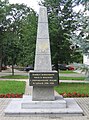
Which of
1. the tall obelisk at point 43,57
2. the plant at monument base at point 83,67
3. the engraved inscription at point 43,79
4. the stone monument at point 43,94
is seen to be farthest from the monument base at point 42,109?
the plant at monument base at point 83,67

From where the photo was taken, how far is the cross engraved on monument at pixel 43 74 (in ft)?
38.3

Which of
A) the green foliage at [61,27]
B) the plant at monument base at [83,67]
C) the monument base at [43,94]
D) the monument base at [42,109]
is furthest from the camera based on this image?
the green foliage at [61,27]

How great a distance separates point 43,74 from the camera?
11.7 metres

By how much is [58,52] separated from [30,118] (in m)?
14.0

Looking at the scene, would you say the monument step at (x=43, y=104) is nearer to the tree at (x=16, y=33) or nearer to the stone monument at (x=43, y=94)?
the stone monument at (x=43, y=94)

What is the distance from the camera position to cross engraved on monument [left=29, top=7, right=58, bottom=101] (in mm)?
11688

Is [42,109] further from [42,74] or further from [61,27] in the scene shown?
[61,27]

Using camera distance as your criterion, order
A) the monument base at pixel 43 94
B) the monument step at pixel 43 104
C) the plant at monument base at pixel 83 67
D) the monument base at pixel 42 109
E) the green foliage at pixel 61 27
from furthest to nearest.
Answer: the green foliage at pixel 61 27, the monument base at pixel 43 94, the monument step at pixel 43 104, the monument base at pixel 42 109, the plant at monument base at pixel 83 67

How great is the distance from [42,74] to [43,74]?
0.13 ft

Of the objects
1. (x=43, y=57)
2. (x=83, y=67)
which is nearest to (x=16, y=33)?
(x=43, y=57)

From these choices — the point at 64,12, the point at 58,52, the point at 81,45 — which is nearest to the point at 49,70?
the point at 81,45

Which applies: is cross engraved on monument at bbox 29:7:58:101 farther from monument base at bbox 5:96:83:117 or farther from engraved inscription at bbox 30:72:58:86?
monument base at bbox 5:96:83:117

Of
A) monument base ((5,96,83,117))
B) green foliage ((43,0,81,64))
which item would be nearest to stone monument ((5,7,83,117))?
monument base ((5,96,83,117))

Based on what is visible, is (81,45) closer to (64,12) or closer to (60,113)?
(60,113)
